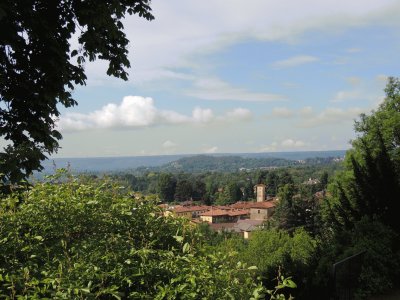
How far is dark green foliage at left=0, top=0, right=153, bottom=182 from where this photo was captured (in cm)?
651

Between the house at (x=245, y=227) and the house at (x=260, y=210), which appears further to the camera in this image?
the house at (x=260, y=210)

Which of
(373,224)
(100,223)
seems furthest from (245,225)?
(100,223)

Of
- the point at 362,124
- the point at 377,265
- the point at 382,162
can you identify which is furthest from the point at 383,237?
the point at 362,124

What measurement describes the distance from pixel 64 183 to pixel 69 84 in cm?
358

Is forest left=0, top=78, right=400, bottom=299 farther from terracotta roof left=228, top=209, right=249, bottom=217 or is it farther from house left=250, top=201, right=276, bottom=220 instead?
terracotta roof left=228, top=209, right=249, bottom=217

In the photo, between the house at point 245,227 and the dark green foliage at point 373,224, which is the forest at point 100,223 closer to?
the dark green foliage at point 373,224

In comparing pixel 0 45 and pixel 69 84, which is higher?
pixel 0 45

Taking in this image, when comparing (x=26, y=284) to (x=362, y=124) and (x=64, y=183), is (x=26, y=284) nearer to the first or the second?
(x=64, y=183)

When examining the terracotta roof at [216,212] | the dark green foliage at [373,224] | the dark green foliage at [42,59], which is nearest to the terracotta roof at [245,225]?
the terracotta roof at [216,212]

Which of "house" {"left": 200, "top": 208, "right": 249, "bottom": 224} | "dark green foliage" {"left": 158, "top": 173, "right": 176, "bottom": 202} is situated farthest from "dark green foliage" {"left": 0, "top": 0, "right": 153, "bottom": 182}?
"dark green foliage" {"left": 158, "top": 173, "right": 176, "bottom": 202}

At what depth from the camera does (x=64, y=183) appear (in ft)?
13.6

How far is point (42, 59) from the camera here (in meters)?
6.67

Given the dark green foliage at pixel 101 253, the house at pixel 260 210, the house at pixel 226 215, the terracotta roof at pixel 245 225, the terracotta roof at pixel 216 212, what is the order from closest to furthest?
the dark green foliage at pixel 101 253 → the terracotta roof at pixel 245 225 → the terracotta roof at pixel 216 212 → the house at pixel 226 215 → the house at pixel 260 210

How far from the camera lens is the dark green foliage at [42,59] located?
21.4 ft
